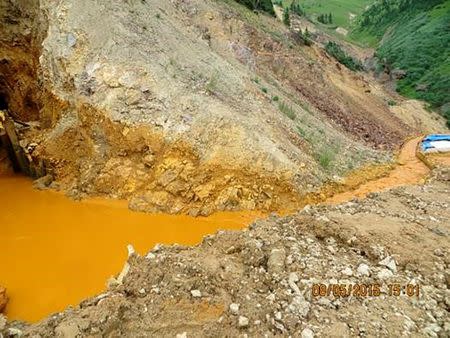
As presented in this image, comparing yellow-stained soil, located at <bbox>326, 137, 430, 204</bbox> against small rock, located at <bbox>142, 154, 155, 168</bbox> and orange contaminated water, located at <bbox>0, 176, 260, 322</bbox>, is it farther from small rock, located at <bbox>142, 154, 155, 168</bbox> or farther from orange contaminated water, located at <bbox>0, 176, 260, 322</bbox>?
small rock, located at <bbox>142, 154, 155, 168</bbox>

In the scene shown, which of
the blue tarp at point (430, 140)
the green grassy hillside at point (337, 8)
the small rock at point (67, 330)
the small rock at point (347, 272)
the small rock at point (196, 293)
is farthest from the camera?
the green grassy hillside at point (337, 8)

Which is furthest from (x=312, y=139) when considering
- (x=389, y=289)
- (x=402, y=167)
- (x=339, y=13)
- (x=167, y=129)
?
(x=339, y=13)

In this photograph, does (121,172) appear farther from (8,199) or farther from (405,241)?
A: (405,241)

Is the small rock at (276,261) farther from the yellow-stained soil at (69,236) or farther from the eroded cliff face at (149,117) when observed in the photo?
the eroded cliff face at (149,117)

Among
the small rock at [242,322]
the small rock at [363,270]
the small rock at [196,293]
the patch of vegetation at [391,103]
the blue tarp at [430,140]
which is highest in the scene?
the small rock at [196,293]

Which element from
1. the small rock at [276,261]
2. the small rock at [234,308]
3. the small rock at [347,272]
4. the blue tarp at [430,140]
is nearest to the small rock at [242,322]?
the small rock at [234,308]

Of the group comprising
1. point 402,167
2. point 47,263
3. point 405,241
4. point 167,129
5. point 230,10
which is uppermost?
point 230,10

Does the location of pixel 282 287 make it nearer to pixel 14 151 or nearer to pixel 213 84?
pixel 213 84
